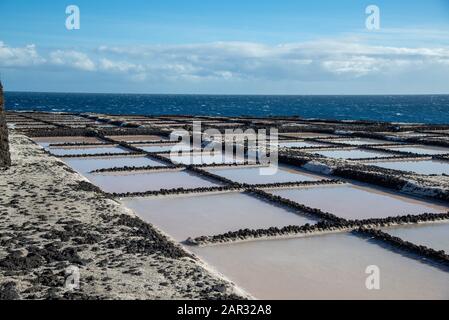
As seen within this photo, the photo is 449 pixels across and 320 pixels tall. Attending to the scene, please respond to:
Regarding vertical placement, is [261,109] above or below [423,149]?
above

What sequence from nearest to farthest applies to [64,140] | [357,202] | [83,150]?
1. [357,202]
2. [83,150]
3. [64,140]

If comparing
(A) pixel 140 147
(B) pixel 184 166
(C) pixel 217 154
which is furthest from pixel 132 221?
(A) pixel 140 147

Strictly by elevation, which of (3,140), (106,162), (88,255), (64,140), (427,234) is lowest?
(427,234)

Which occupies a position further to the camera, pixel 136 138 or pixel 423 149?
pixel 136 138

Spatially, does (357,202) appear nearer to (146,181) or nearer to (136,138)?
Answer: (146,181)

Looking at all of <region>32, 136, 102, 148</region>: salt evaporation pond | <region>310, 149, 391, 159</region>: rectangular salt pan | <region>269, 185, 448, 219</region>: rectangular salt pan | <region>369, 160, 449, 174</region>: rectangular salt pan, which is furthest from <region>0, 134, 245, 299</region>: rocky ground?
<region>32, 136, 102, 148</region>: salt evaporation pond

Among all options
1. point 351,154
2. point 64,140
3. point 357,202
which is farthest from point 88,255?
point 64,140
